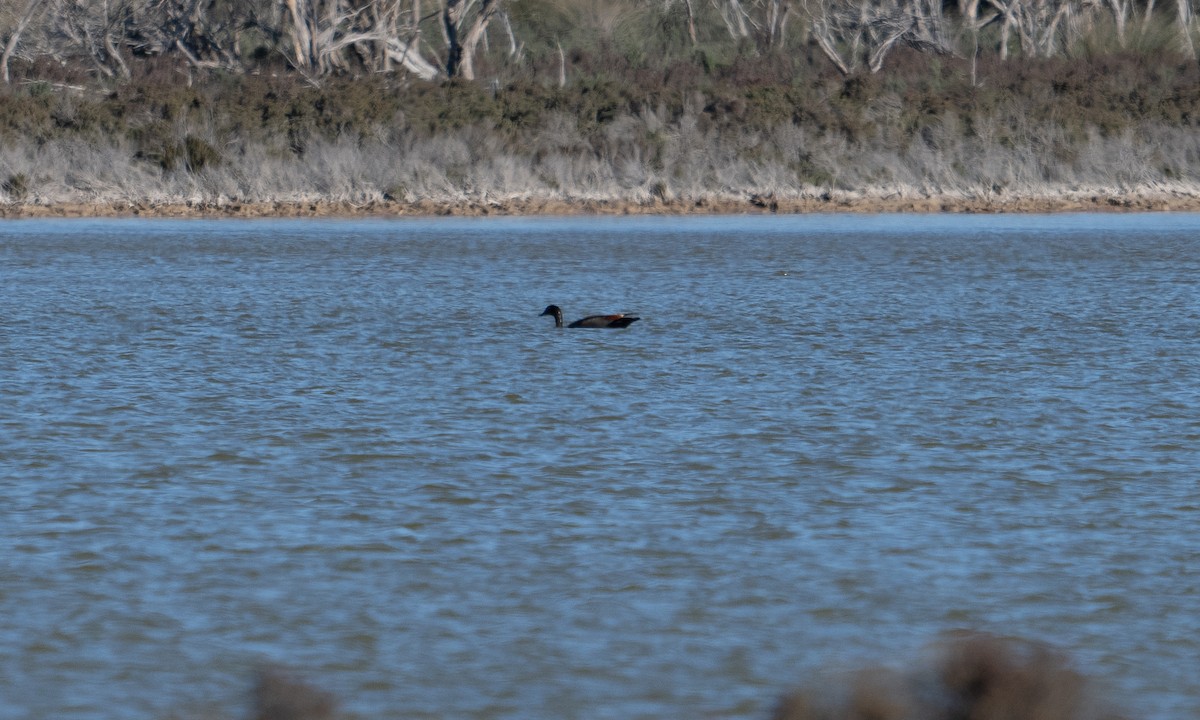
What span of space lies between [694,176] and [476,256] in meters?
9.58

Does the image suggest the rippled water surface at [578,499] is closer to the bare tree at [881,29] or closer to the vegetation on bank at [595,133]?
the vegetation on bank at [595,133]

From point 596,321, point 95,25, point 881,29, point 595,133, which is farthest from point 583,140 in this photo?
point 596,321

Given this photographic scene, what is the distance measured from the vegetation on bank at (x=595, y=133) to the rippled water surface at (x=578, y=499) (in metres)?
15.3

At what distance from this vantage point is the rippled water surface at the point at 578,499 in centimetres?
695

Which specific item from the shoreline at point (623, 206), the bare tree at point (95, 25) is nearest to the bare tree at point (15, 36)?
the bare tree at point (95, 25)

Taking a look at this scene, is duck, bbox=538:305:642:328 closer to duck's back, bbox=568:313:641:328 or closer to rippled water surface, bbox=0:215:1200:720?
duck's back, bbox=568:313:641:328

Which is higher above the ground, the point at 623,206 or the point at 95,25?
the point at 95,25

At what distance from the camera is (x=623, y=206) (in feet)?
122

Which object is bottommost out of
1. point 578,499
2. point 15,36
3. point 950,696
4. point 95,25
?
point 578,499

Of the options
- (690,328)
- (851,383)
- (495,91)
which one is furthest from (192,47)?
(851,383)

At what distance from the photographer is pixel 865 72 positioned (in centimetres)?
4831

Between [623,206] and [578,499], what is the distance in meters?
27.4

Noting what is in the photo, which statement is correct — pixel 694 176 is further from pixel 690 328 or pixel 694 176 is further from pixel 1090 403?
pixel 1090 403

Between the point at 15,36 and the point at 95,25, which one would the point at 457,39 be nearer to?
the point at 95,25
